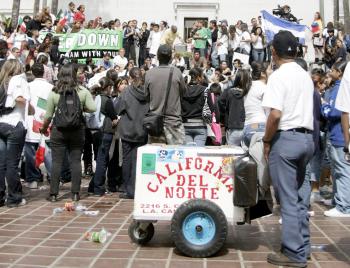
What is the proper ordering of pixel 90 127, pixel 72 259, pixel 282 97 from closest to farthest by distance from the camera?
1. pixel 282 97
2. pixel 72 259
3. pixel 90 127

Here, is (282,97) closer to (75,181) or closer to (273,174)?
(273,174)

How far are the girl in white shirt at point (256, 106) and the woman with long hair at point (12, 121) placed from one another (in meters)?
2.89

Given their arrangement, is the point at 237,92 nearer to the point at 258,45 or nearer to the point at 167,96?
the point at 167,96

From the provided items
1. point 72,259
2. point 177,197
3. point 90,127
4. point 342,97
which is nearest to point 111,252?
point 72,259

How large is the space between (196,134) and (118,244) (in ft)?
11.1

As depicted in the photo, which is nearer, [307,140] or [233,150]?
[307,140]

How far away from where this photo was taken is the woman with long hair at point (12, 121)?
7609 millimetres

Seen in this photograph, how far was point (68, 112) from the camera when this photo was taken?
8.17 m

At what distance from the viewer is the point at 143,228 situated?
19.2 ft

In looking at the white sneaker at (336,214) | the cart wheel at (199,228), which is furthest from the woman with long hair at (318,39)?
the cart wheel at (199,228)

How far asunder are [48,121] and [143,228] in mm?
3150

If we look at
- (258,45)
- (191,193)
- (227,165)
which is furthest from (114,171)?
(258,45)

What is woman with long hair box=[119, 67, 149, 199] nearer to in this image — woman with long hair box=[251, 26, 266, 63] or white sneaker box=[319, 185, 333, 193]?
white sneaker box=[319, 185, 333, 193]

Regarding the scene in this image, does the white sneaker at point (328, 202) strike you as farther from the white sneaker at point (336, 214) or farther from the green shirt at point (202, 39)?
the green shirt at point (202, 39)
